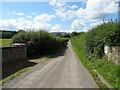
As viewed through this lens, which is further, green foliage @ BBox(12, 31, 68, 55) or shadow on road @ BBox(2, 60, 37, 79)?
green foliage @ BBox(12, 31, 68, 55)

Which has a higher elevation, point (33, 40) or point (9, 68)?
point (33, 40)

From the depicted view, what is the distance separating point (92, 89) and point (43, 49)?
655 inches

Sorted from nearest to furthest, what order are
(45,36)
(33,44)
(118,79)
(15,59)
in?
(118,79) < (15,59) < (33,44) < (45,36)

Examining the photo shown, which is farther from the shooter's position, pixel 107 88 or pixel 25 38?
pixel 25 38

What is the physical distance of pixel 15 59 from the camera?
495 inches

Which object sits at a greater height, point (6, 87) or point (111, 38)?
point (111, 38)

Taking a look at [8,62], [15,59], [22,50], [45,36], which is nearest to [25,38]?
[45,36]

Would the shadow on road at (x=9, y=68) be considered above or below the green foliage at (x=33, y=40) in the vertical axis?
below

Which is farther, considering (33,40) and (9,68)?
(33,40)

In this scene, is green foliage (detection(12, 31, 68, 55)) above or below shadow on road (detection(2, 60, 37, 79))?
above

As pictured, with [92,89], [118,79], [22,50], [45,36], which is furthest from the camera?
[45,36]

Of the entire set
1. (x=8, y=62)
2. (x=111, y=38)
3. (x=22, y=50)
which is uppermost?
(x=111, y=38)

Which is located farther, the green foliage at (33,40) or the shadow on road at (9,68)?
the green foliage at (33,40)

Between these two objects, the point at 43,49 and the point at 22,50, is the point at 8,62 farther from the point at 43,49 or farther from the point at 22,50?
the point at 43,49
